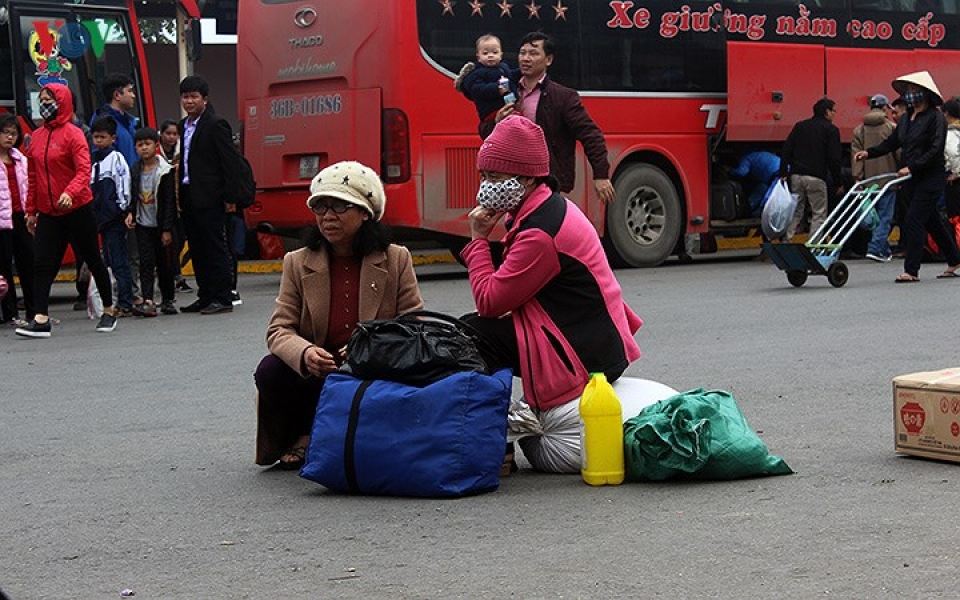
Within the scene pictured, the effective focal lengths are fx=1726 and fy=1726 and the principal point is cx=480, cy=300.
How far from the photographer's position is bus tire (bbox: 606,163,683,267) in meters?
18.6

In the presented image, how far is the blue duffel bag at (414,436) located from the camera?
6035 mm

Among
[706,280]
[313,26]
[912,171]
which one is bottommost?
[706,280]

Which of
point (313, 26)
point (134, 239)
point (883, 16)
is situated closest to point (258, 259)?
point (313, 26)

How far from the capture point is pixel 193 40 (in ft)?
61.2

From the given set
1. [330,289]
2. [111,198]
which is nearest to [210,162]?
[111,198]

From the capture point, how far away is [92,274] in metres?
12.9

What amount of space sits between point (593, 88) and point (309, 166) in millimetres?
3271

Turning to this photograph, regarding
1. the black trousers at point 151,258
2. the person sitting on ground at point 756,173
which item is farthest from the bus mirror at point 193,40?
the person sitting on ground at point 756,173

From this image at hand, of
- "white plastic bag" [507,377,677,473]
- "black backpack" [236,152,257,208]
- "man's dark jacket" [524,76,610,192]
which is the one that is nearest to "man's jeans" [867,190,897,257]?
"black backpack" [236,152,257,208]

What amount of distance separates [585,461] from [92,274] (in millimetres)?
7456

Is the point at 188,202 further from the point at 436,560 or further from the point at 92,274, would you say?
the point at 436,560

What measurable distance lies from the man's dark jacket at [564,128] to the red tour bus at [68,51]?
7.59 m

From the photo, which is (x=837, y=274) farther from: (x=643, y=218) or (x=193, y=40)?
(x=193, y=40)

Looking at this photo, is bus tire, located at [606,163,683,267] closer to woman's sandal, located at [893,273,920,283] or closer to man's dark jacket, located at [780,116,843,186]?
man's dark jacket, located at [780,116,843,186]
